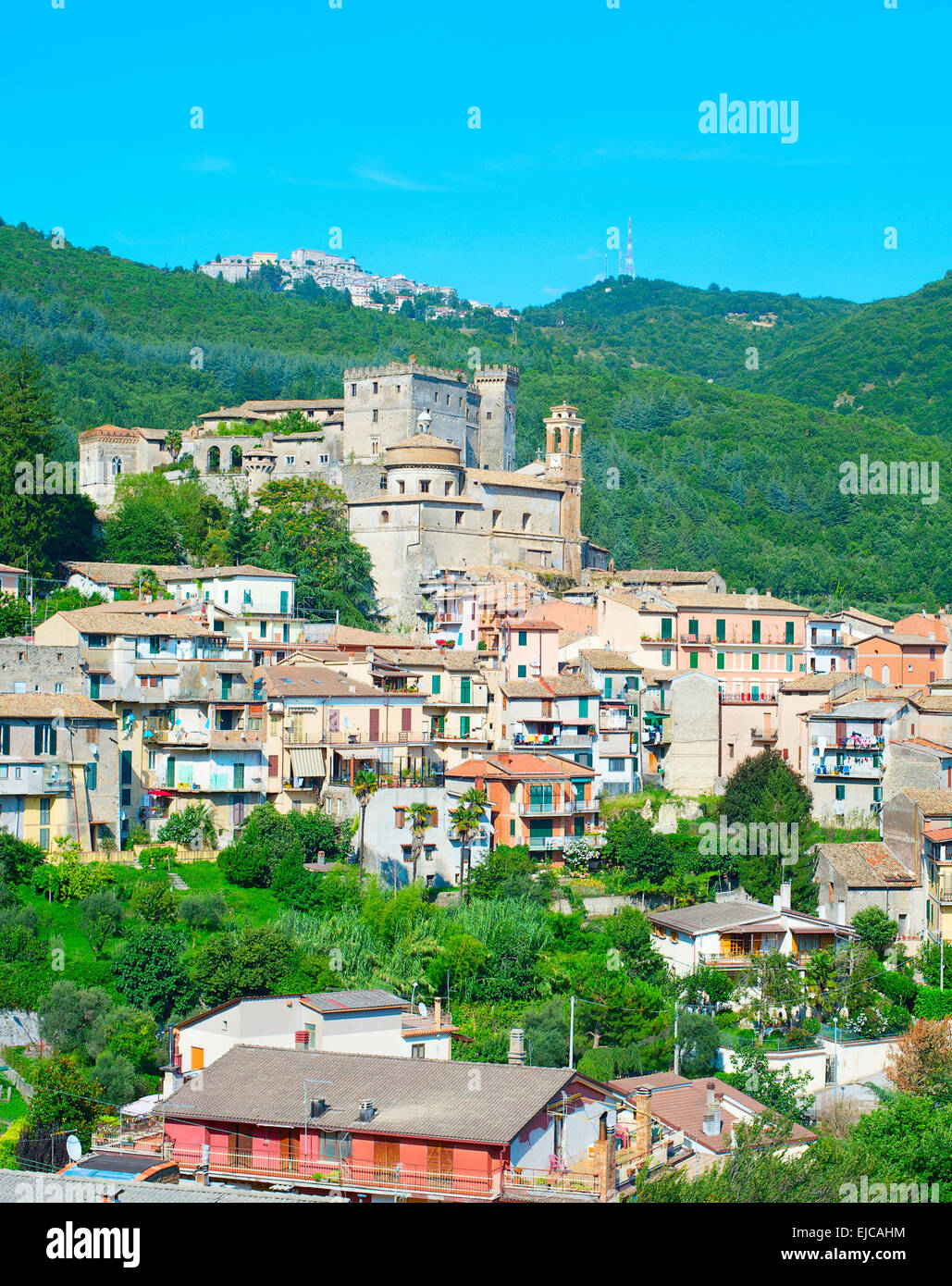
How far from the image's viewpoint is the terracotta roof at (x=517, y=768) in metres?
49.7

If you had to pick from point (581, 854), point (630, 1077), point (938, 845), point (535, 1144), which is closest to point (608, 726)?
point (581, 854)

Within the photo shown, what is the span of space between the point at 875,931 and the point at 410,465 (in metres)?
32.4

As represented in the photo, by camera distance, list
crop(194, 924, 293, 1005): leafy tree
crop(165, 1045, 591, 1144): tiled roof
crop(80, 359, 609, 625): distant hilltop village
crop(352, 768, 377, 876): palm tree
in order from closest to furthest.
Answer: crop(165, 1045, 591, 1144): tiled roof → crop(194, 924, 293, 1005): leafy tree → crop(352, 768, 377, 876): palm tree → crop(80, 359, 609, 625): distant hilltop village

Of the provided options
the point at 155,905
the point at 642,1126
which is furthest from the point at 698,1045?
the point at 155,905

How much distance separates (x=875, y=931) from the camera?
149 ft

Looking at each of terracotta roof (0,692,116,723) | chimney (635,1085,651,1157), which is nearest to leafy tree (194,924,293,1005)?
terracotta roof (0,692,116,723)

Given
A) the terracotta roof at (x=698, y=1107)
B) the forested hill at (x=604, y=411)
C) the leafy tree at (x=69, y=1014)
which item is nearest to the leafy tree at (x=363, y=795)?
the leafy tree at (x=69, y=1014)

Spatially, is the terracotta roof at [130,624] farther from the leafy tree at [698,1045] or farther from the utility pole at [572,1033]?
the leafy tree at [698,1045]

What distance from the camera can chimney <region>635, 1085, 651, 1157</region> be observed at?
1110 inches

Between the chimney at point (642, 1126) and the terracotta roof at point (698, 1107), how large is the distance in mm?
720

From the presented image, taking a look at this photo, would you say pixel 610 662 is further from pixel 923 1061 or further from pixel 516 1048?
pixel 516 1048

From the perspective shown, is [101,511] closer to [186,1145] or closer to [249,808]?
[249,808]

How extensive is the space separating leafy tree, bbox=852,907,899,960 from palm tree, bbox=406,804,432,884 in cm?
1248

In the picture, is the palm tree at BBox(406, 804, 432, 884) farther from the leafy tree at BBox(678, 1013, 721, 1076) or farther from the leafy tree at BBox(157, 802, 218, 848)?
the leafy tree at BBox(678, 1013, 721, 1076)
